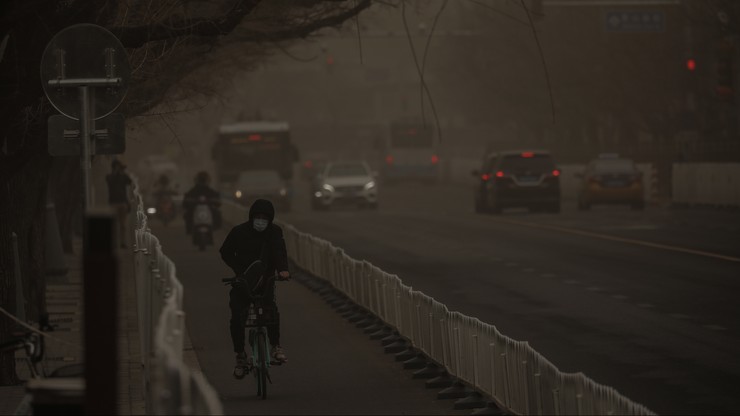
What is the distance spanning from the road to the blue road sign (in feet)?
17.4

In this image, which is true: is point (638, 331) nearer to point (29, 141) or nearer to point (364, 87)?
point (29, 141)

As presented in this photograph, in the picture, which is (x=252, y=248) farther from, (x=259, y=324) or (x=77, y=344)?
(x=77, y=344)

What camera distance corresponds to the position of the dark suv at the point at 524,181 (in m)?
47.3

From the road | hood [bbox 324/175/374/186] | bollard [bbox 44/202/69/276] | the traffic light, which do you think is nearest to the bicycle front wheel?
the road

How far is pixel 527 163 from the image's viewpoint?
155ft

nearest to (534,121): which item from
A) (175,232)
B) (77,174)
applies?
(175,232)

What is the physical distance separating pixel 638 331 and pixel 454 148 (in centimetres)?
11644

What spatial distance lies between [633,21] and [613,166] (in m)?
5.28

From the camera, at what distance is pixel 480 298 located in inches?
878

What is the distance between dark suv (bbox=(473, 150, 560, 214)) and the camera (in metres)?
47.3

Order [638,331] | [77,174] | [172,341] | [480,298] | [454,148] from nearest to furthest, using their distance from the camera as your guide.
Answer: [172,341]
[638,331]
[480,298]
[77,174]
[454,148]

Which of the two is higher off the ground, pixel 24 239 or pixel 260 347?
pixel 24 239

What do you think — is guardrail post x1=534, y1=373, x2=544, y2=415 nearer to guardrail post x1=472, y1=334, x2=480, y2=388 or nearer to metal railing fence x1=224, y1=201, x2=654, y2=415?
metal railing fence x1=224, y1=201, x2=654, y2=415

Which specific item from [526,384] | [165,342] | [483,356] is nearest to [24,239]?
[483,356]
